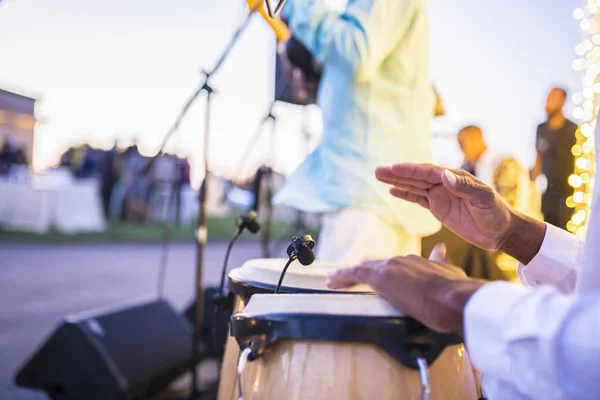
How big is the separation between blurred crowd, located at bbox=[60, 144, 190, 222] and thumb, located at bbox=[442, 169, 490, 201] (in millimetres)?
8742

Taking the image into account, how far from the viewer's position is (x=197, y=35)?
1.92 meters

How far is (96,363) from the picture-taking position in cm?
157

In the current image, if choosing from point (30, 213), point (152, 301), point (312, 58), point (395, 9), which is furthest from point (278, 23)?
point (30, 213)

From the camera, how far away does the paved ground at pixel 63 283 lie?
2663 mm

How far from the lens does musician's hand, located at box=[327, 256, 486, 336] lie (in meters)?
0.60

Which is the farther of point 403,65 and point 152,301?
point 152,301

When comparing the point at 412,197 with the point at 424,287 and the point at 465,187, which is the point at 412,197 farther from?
the point at 424,287

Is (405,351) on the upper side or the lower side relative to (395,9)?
lower

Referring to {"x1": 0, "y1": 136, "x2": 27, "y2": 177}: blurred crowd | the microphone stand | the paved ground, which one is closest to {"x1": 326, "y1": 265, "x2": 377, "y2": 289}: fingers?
the microphone stand

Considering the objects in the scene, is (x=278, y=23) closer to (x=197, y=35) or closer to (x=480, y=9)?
(x=197, y=35)

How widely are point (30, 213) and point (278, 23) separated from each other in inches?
297

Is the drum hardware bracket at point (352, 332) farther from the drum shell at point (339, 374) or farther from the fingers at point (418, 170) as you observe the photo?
the fingers at point (418, 170)

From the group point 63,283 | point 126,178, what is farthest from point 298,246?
point 126,178

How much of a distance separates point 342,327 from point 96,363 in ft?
4.00
